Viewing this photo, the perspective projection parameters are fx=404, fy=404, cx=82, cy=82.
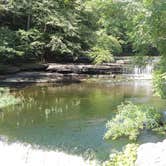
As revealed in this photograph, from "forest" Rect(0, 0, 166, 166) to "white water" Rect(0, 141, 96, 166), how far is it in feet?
0.61

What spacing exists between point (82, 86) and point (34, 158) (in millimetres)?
17097

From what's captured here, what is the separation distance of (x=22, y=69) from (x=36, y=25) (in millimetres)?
4555

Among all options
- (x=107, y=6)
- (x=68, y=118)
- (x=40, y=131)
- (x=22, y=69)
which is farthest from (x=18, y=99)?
(x=22, y=69)

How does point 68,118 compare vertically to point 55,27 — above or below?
below

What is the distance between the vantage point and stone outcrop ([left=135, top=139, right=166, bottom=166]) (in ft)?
19.7

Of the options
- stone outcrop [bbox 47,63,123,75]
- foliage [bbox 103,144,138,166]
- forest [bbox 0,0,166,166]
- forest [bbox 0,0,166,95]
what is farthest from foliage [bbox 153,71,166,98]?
stone outcrop [bbox 47,63,123,75]

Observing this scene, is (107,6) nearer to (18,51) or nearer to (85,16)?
(18,51)

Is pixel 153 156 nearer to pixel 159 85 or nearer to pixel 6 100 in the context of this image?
pixel 159 85

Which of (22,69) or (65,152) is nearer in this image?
(65,152)

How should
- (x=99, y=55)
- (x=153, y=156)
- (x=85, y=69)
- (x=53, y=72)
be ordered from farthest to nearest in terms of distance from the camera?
(x=99, y=55)
(x=85, y=69)
(x=53, y=72)
(x=153, y=156)

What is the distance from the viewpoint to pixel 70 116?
1714 cm

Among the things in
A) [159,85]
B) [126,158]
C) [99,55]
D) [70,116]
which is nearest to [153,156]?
[126,158]

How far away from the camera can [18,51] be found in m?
29.0

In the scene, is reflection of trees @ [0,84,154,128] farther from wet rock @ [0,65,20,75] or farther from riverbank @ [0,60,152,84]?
wet rock @ [0,65,20,75]
